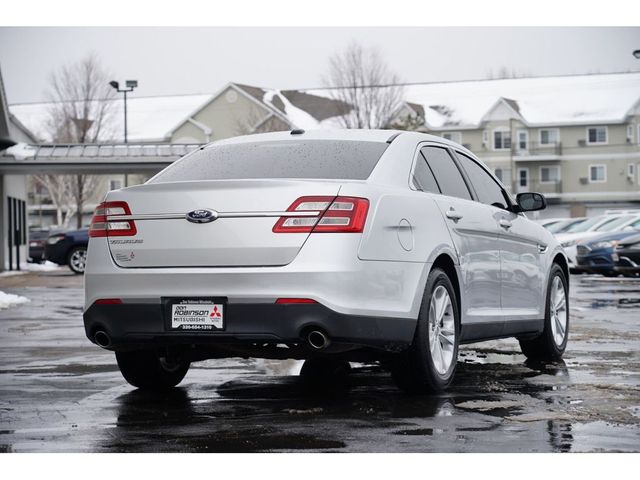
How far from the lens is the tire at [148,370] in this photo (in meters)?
7.64

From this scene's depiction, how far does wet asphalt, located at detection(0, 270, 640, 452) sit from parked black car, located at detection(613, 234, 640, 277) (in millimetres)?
13920

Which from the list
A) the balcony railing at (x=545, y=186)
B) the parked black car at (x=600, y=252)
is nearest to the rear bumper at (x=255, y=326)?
the parked black car at (x=600, y=252)

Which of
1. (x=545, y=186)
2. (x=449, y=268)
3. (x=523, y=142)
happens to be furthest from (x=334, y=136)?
(x=545, y=186)

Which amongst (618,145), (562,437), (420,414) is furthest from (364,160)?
(618,145)

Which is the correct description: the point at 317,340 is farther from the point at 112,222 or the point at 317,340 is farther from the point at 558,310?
the point at 558,310

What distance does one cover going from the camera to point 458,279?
7.77 m

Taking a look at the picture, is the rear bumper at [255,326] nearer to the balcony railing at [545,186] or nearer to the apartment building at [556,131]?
the apartment building at [556,131]

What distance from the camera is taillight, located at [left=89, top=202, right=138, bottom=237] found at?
23.2ft

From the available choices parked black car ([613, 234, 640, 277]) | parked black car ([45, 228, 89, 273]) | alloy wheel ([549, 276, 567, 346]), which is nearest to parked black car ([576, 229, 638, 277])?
parked black car ([613, 234, 640, 277])

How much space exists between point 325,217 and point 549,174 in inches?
2914

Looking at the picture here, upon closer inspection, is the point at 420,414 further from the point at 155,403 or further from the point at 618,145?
the point at 618,145

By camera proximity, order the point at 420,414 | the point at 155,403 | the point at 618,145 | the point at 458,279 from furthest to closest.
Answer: the point at 618,145, the point at 458,279, the point at 155,403, the point at 420,414

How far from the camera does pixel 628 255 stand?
952 inches

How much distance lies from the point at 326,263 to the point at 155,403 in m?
1.48
